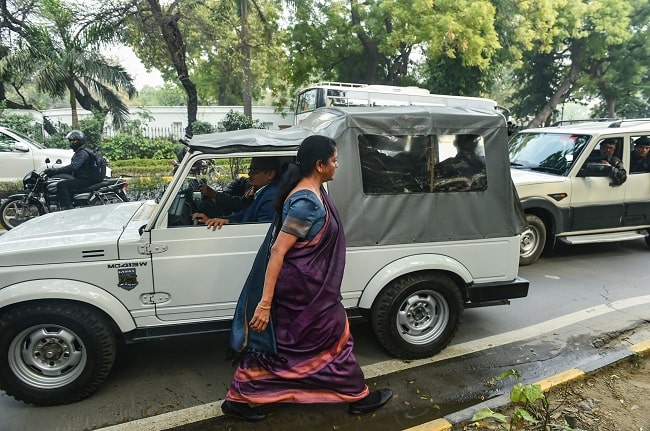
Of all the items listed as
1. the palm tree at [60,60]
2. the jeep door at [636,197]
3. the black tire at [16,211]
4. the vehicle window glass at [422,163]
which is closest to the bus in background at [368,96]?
the jeep door at [636,197]

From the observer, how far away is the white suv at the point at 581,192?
259 inches

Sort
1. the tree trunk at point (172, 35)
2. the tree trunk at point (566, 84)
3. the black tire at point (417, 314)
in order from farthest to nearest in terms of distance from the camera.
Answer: the tree trunk at point (566, 84) → the tree trunk at point (172, 35) → the black tire at point (417, 314)

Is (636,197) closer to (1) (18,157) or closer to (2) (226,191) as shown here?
(2) (226,191)

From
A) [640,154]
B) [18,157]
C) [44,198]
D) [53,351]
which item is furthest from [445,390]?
[18,157]

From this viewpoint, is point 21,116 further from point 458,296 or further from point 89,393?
point 458,296

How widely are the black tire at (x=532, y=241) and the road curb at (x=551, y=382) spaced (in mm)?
2588

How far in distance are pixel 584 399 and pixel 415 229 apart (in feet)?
5.42

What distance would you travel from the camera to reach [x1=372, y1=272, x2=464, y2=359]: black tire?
12.0 ft

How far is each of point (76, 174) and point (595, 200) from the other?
7782mm

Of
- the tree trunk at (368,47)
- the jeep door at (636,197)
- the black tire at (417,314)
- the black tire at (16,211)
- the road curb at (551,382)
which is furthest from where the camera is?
the tree trunk at (368,47)

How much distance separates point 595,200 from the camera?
6.80 m

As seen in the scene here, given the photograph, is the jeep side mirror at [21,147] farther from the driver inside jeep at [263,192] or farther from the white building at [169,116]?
the white building at [169,116]

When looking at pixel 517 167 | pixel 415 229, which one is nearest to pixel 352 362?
pixel 415 229

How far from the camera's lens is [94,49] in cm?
1469
